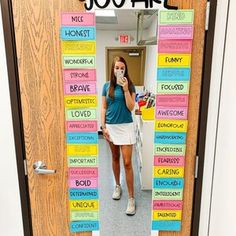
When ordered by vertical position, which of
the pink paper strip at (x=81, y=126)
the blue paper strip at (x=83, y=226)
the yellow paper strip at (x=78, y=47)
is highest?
the yellow paper strip at (x=78, y=47)

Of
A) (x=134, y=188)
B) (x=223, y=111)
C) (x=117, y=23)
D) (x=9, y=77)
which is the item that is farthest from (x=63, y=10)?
(x=134, y=188)

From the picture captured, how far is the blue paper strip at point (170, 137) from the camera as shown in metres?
1.31

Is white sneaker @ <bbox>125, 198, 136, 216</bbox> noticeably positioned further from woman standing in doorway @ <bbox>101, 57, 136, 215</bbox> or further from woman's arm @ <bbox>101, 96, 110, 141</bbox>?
woman's arm @ <bbox>101, 96, 110, 141</bbox>

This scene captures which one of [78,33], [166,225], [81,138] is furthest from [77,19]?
[166,225]

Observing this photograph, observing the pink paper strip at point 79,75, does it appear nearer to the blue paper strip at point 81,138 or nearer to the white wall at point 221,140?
the blue paper strip at point 81,138

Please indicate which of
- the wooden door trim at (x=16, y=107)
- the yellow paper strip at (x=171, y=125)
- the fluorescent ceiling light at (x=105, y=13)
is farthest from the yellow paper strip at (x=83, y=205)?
the fluorescent ceiling light at (x=105, y=13)

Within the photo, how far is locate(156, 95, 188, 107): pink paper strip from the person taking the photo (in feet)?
4.17

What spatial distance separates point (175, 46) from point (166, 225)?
1.01 m

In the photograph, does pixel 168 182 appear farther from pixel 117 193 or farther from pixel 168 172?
pixel 117 193

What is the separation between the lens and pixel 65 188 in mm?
1389

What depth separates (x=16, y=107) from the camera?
1272 mm

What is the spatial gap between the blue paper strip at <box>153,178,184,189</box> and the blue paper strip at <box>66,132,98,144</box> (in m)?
0.41

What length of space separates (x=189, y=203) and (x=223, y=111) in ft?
1.92

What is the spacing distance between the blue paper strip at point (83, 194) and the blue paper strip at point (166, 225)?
15.3 inches
